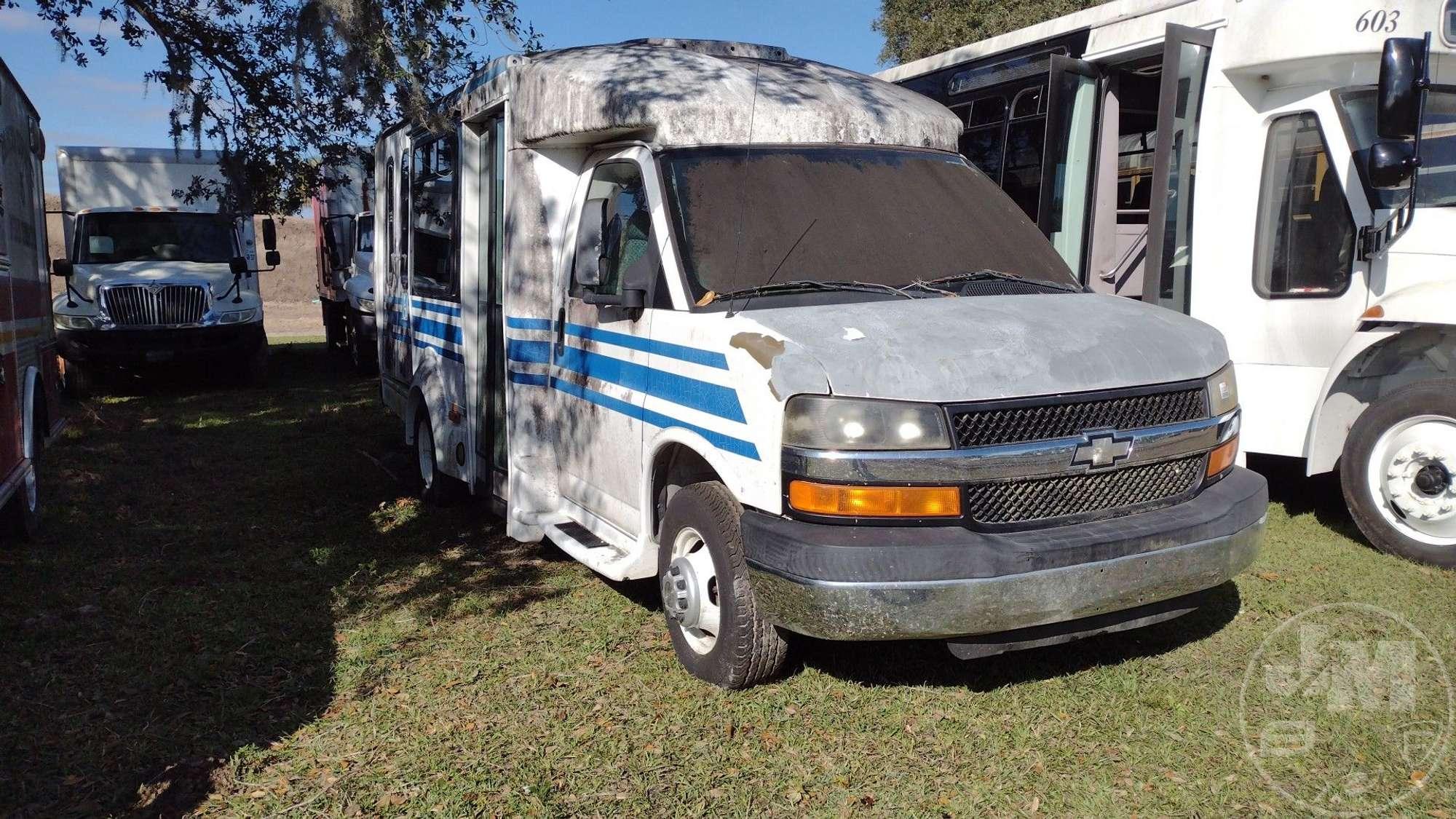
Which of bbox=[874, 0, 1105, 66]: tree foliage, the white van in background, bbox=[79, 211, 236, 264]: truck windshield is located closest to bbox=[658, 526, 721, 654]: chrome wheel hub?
the white van in background

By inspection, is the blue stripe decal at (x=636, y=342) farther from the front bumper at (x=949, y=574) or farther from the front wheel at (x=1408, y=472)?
the front wheel at (x=1408, y=472)

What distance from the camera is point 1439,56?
18.8 feet

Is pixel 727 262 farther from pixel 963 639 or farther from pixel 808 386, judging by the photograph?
pixel 963 639

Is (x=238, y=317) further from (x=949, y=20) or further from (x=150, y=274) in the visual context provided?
(x=949, y=20)

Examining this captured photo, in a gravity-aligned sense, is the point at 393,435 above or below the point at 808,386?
below

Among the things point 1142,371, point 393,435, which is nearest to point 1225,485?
point 1142,371

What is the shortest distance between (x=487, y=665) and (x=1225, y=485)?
3086 mm

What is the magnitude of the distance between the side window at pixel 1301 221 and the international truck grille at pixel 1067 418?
271cm

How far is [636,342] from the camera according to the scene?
15.6 feet

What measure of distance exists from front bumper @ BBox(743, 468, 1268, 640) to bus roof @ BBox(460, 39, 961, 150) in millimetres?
1998

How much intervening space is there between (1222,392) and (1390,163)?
211 centimetres

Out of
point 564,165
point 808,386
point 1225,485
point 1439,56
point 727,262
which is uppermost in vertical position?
point 1439,56

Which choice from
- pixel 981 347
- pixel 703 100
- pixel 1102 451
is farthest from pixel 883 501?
pixel 703 100

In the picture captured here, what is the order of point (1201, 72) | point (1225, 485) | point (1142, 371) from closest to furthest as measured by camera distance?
1. point (1142, 371)
2. point (1225, 485)
3. point (1201, 72)
